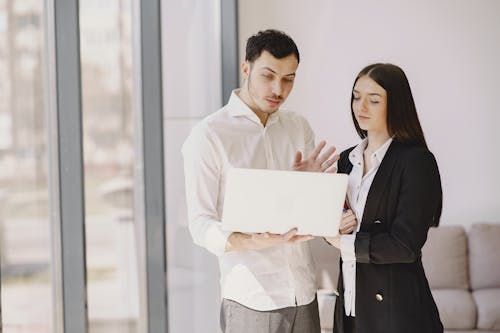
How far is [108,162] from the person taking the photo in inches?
131

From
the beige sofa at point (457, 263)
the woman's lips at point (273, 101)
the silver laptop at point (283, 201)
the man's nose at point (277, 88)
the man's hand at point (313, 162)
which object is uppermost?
the man's nose at point (277, 88)

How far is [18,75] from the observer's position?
9.36 ft

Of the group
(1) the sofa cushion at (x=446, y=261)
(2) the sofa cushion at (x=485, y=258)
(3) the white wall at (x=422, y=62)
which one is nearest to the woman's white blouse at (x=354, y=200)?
(1) the sofa cushion at (x=446, y=261)

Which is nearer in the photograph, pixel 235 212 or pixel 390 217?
pixel 235 212

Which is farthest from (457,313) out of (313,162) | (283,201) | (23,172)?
(23,172)

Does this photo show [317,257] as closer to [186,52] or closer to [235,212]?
[186,52]

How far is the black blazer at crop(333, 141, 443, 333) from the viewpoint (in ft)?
7.21

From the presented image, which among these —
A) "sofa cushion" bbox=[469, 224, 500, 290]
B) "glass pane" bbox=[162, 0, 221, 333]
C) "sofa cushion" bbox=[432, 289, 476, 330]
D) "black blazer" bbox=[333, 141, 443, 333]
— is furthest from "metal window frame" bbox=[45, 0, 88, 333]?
"sofa cushion" bbox=[469, 224, 500, 290]

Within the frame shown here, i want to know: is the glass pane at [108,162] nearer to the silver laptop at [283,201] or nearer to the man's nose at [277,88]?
the man's nose at [277,88]

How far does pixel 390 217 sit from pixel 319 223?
0.90 ft

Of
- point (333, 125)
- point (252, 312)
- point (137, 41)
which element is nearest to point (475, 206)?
point (333, 125)

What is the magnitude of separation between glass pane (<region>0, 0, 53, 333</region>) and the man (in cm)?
83

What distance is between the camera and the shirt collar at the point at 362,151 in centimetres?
232

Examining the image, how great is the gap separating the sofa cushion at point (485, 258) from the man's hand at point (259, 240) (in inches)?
96.5
